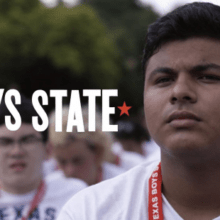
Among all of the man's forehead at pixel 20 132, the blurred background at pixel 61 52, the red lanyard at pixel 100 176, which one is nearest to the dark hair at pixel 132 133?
the red lanyard at pixel 100 176

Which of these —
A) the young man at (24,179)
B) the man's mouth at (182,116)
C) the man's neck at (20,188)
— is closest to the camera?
the man's mouth at (182,116)

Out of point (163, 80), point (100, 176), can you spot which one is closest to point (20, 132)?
point (100, 176)

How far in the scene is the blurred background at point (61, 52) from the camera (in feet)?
131

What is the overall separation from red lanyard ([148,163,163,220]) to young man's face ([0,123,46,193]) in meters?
2.52

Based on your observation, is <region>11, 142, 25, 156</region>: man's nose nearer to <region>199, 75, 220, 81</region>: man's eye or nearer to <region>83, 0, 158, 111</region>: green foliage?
<region>199, 75, 220, 81</region>: man's eye

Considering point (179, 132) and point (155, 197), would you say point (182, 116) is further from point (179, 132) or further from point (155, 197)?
point (155, 197)

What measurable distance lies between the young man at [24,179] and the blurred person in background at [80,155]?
37.8 inches

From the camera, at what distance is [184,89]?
7.33ft

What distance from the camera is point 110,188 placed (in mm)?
2482

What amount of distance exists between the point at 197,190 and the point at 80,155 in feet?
13.0

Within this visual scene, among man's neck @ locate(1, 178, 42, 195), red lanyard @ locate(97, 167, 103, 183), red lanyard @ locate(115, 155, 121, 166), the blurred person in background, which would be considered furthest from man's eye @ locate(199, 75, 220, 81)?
red lanyard @ locate(115, 155, 121, 166)

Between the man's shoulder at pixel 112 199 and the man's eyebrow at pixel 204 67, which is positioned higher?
the man's eyebrow at pixel 204 67

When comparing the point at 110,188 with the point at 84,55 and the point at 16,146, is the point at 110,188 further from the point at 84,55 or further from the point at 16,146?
the point at 84,55

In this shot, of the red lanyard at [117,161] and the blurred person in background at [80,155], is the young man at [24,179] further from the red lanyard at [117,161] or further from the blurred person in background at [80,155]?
the red lanyard at [117,161]
